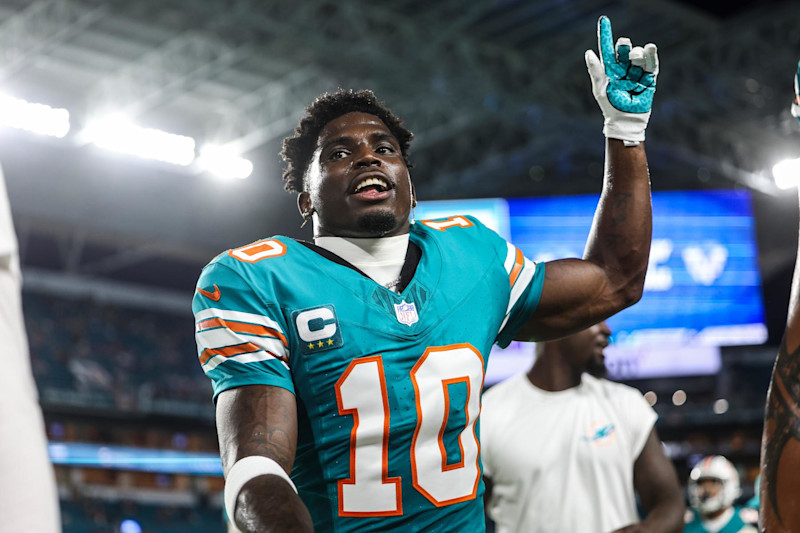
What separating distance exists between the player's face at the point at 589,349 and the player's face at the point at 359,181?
5.85 feet

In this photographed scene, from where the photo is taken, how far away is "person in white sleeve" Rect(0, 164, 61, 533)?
1.07 metres

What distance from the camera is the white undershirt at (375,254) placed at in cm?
248

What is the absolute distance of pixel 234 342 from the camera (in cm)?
222

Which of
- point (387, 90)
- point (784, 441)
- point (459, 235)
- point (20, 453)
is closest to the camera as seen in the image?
point (20, 453)

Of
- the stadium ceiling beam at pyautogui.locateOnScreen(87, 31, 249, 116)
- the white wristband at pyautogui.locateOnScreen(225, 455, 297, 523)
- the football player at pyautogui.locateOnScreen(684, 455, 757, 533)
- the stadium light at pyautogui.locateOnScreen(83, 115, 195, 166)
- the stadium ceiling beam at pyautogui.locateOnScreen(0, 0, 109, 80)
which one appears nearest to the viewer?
the white wristband at pyautogui.locateOnScreen(225, 455, 297, 523)

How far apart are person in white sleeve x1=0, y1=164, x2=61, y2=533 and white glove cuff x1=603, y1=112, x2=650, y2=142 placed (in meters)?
1.77

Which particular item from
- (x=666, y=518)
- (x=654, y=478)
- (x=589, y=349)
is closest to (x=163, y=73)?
(x=589, y=349)

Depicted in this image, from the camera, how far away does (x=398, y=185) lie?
2537mm

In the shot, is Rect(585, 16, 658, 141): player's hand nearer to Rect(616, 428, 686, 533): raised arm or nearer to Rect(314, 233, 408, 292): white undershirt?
Rect(314, 233, 408, 292): white undershirt

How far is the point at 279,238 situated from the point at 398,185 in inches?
12.4

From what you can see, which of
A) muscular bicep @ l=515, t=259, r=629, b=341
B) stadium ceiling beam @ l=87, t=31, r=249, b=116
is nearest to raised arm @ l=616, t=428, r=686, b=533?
muscular bicep @ l=515, t=259, r=629, b=341

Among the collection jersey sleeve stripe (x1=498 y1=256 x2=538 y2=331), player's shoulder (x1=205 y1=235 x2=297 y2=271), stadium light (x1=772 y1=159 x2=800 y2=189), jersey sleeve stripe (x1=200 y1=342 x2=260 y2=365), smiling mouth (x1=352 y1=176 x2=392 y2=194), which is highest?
stadium light (x1=772 y1=159 x2=800 y2=189)

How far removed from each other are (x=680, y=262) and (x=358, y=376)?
13.8m

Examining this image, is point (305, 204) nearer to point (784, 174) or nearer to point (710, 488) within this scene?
point (710, 488)
